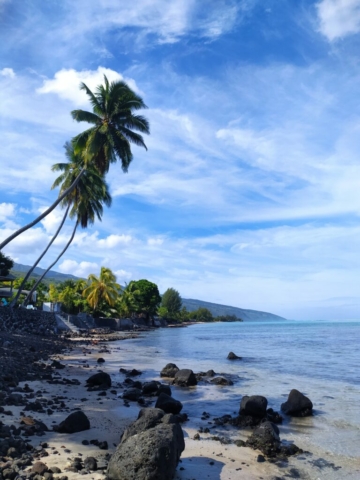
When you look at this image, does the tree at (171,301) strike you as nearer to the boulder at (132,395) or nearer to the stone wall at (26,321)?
the stone wall at (26,321)

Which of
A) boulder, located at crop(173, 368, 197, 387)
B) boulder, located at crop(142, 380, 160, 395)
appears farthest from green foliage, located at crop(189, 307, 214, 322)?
boulder, located at crop(142, 380, 160, 395)

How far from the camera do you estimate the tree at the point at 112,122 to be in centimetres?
2683

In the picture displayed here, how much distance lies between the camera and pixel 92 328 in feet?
188

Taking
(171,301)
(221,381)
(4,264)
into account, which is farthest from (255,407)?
(171,301)

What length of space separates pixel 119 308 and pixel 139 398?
63.7 m

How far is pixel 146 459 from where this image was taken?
20.8 ft

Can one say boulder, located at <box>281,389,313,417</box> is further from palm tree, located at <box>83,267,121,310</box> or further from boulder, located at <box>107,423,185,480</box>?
palm tree, located at <box>83,267,121,310</box>

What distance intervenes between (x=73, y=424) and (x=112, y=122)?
22.1 meters

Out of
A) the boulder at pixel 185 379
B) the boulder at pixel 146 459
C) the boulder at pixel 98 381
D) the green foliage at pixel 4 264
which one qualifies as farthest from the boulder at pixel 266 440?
the green foliage at pixel 4 264

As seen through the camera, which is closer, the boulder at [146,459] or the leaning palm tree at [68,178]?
the boulder at [146,459]

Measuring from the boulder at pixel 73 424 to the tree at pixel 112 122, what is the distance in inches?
781

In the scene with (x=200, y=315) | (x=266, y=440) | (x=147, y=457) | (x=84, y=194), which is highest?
(x=84, y=194)

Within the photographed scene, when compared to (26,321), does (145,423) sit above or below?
above

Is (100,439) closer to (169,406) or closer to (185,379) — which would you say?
(169,406)
